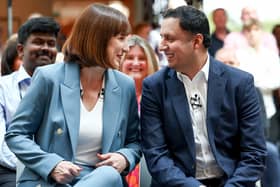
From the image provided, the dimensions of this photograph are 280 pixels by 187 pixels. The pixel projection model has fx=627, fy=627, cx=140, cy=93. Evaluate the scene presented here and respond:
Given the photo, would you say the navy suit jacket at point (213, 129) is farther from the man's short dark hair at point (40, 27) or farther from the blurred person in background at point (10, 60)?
the blurred person in background at point (10, 60)

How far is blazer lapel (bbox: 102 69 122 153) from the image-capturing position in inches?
114

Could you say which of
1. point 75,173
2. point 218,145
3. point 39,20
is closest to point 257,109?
point 218,145

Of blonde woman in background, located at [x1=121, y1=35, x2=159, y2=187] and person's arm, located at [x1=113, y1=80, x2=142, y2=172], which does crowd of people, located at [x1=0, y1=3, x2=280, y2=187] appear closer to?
Answer: person's arm, located at [x1=113, y1=80, x2=142, y2=172]

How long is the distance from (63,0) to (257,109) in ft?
34.7

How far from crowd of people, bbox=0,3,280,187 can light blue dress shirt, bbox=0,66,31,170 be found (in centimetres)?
32

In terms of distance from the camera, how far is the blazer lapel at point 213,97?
2.94m

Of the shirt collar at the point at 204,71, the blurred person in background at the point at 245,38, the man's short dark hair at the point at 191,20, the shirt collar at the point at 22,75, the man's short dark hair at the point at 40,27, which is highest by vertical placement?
the man's short dark hair at the point at 191,20

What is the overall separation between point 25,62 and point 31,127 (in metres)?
0.92

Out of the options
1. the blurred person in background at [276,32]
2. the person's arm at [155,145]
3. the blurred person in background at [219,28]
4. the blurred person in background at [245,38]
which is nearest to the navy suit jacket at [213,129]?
the person's arm at [155,145]

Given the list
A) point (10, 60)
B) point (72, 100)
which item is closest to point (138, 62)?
point (10, 60)

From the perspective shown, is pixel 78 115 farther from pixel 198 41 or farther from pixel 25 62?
pixel 25 62

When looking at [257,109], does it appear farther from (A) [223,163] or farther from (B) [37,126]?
(B) [37,126]

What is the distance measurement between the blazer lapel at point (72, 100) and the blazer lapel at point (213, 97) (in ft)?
2.02

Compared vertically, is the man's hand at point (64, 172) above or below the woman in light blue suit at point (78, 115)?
below
